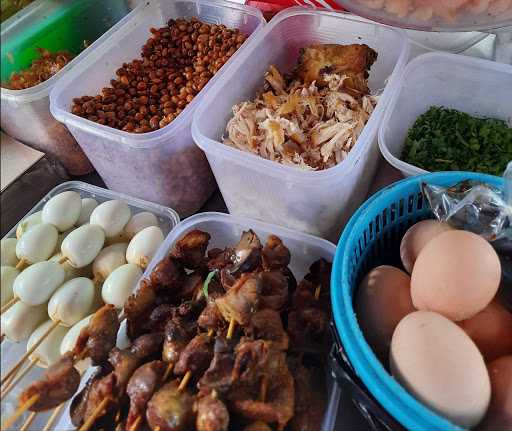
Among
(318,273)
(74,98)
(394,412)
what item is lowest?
(318,273)

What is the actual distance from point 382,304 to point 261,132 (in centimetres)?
50

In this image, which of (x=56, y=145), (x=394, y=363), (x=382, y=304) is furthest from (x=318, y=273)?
(x=56, y=145)

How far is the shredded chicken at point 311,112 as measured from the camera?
3.57 ft

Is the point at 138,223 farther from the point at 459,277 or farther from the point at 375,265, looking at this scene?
the point at 459,277

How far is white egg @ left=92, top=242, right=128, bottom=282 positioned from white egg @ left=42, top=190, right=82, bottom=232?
10 centimetres

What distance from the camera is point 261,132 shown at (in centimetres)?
113

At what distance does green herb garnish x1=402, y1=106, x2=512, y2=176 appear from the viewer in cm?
113

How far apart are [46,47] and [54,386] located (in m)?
0.84

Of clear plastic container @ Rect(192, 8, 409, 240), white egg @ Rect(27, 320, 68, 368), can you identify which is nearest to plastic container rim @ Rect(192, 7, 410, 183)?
clear plastic container @ Rect(192, 8, 409, 240)

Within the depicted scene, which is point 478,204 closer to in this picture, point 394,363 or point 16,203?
point 394,363

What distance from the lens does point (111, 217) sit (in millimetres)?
1075

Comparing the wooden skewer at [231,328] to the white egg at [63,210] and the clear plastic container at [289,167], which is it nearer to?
the clear plastic container at [289,167]

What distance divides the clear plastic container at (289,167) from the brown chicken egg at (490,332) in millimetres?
354

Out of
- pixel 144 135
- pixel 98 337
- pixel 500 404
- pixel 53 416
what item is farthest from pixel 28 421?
pixel 500 404
